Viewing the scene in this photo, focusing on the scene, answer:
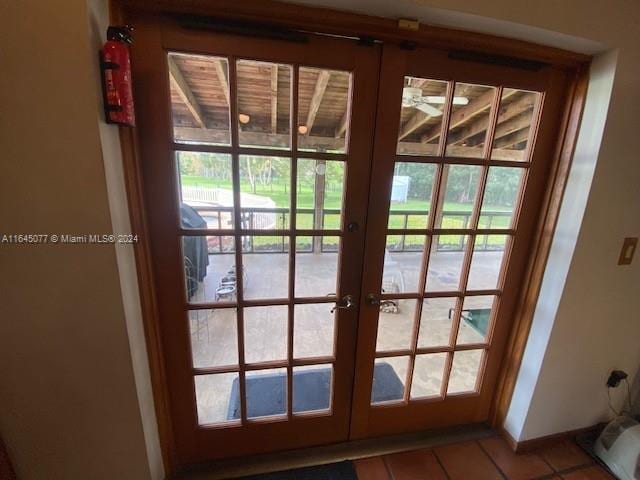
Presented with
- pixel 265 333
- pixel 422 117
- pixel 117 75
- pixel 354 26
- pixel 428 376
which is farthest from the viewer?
pixel 428 376

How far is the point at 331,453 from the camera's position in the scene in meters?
1.36

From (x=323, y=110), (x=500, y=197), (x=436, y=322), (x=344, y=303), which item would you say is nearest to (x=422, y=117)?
(x=323, y=110)

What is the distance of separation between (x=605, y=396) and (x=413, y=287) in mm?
1358

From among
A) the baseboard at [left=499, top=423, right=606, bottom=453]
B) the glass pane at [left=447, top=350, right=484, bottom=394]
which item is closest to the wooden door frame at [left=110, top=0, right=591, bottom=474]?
the glass pane at [left=447, top=350, right=484, bottom=394]

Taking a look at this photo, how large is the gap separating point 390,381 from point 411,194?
43.9 inches

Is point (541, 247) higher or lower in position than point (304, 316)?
higher

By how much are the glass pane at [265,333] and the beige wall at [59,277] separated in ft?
1.42

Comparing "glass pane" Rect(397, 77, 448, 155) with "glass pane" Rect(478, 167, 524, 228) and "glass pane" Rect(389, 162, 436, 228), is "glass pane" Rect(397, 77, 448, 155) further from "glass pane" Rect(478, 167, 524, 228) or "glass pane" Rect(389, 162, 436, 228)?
"glass pane" Rect(478, 167, 524, 228)

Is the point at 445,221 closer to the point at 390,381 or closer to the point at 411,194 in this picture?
the point at 411,194

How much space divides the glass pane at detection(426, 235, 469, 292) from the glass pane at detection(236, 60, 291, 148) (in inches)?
32.8

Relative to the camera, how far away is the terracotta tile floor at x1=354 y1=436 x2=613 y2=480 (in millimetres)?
1287

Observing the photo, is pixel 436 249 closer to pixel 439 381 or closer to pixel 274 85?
pixel 439 381

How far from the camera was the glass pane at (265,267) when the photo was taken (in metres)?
1.06

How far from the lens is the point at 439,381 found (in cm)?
149
